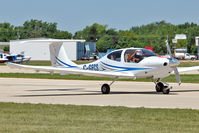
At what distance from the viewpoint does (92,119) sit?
13.4m

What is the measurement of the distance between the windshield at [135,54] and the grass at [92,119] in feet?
19.4

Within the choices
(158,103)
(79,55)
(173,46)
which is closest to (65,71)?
(158,103)

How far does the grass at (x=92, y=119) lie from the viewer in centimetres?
1166

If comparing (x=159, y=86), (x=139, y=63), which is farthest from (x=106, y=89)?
(x=159, y=86)

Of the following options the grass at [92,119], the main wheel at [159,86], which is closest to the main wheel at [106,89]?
the main wheel at [159,86]

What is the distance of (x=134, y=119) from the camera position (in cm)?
1338

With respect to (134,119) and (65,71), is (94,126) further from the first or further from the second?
(65,71)

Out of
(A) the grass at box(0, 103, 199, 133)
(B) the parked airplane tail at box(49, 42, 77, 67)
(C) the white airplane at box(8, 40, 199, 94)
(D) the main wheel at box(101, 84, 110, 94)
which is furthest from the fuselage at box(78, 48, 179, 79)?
(A) the grass at box(0, 103, 199, 133)

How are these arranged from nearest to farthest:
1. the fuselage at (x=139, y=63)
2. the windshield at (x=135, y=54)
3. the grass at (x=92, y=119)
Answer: the grass at (x=92, y=119) < the fuselage at (x=139, y=63) < the windshield at (x=135, y=54)

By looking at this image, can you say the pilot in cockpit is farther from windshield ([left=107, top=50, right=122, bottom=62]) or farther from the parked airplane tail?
the parked airplane tail

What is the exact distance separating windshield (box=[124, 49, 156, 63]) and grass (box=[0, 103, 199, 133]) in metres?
5.90

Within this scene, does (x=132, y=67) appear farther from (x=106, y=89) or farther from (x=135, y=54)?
(x=106, y=89)

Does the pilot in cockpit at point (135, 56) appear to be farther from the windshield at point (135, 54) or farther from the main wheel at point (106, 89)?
the main wheel at point (106, 89)

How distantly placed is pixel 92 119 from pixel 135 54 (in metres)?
8.56
